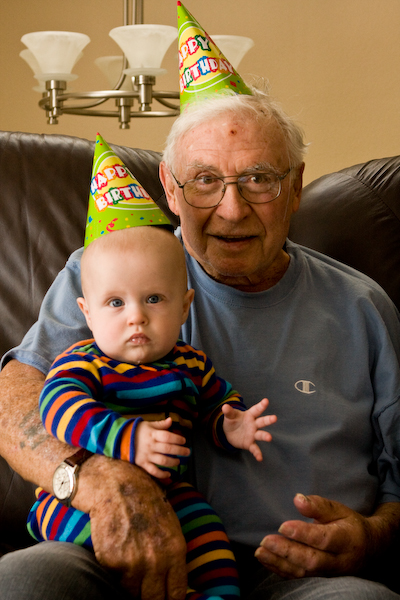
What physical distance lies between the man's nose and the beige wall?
2.31 meters

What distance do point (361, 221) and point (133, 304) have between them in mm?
952

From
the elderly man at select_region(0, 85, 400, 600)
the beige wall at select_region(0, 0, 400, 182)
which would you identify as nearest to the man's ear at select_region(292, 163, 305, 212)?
the elderly man at select_region(0, 85, 400, 600)

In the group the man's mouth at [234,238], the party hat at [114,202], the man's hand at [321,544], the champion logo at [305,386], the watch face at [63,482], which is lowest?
the man's hand at [321,544]

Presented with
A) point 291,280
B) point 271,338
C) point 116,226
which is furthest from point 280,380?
point 116,226

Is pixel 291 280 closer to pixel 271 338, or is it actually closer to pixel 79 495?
pixel 271 338

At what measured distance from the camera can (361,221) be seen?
70.3 inches

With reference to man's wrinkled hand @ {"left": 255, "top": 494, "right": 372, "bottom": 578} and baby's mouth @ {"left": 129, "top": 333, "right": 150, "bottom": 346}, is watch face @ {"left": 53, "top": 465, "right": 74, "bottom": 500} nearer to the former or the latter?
baby's mouth @ {"left": 129, "top": 333, "right": 150, "bottom": 346}

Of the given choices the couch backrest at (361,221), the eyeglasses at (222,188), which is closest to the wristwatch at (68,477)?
the eyeglasses at (222,188)

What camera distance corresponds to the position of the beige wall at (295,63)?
11.7ft

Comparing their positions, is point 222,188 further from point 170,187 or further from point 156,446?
point 156,446

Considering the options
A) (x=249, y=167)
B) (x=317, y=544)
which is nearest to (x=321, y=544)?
(x=317, y=544)

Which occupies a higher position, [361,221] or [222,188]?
[222,188]

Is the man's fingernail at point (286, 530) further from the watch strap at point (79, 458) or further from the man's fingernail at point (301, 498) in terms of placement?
the watch strap at point (79, 458)

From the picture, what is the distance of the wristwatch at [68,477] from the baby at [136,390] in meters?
0.03
